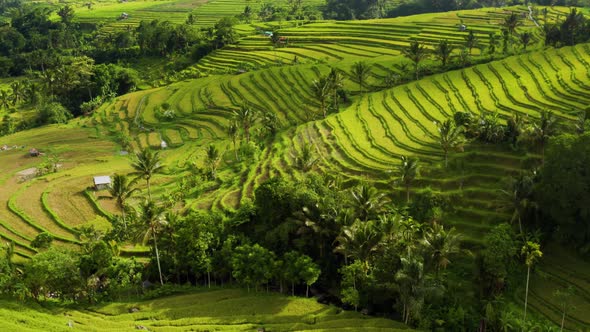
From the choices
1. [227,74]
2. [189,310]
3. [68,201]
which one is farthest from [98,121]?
[189,310]

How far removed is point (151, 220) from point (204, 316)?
7925 mm

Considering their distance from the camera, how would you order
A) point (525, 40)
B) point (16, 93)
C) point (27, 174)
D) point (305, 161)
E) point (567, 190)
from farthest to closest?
point (16, 93) < point (525, 40) < point (27, 174) < point (305, 161) < point (567, 190)

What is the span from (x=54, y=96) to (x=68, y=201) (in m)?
50.7

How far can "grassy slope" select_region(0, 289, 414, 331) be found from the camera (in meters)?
33.1

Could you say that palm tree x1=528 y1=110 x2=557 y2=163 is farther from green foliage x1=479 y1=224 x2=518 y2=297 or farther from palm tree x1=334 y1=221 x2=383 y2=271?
palm tree x1=334 y1=221 x2=383 y2=271

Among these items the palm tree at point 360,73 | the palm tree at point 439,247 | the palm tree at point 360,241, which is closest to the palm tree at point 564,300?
the palm tree at point 439,247

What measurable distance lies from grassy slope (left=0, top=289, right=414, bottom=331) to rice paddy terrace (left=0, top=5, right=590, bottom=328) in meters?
12.1

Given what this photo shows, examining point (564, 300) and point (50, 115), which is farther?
point (50, 115)

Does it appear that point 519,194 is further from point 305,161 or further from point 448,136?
point 305,161

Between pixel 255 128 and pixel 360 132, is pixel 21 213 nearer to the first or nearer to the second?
pixel 255 128

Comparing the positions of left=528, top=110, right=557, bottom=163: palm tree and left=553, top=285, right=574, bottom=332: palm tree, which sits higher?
left=528, top=110, right=557, bottom=163: palm tree

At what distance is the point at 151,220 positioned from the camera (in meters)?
37.9

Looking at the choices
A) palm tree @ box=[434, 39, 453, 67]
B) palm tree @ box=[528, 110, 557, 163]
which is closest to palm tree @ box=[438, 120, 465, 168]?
palm tree @ box=[528, 110, 557, 163]

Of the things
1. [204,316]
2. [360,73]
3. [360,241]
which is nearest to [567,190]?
[360,241]
